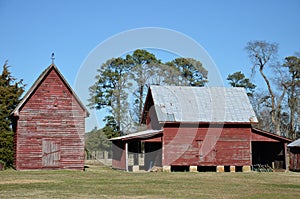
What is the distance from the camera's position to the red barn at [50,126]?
121 feet

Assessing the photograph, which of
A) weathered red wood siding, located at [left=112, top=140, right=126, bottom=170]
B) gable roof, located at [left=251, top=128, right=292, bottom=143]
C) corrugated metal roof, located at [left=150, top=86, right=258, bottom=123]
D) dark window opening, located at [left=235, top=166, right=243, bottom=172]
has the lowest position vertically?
dark window opening, located at [left=235, top=166, right=243, bottom=172]

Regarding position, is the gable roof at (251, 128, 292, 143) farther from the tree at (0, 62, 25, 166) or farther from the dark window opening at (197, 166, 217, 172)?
the tree at (0, 62, 25, 166)

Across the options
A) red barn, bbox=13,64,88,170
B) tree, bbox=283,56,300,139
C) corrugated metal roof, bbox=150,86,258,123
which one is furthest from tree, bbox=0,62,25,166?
tree, bbox=283,56,300,139

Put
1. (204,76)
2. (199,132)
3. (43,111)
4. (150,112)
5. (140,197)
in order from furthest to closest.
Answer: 1. (204,76)
2. (150,112)
3. (199,132)
4. (43,111)
5. (140,197)

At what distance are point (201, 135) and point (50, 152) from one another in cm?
1197

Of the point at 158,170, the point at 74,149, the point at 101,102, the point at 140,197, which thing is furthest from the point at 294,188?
the point at 101,102

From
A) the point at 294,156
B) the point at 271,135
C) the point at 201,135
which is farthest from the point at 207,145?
the point at 294,156

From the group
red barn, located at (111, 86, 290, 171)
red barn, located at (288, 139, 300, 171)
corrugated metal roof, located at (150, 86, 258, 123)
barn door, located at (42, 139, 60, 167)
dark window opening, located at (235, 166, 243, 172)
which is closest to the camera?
barn door, located at (42, 139, 60, 167)

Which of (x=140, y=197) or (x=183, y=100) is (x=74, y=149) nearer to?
(x=183, y=100)

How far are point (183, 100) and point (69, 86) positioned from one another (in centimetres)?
1014

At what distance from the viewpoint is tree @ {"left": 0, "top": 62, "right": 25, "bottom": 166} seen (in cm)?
4075

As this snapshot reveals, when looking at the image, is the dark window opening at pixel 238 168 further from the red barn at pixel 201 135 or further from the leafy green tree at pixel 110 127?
the leafy green tree at pixel 110 127

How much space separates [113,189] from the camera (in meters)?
22.7

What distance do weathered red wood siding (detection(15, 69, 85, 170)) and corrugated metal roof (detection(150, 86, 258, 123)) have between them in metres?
6.89
